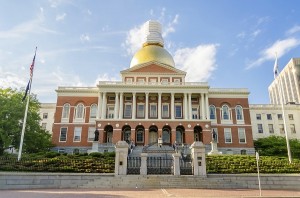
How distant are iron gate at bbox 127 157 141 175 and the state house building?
80.0ft

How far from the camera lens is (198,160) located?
21516 mm

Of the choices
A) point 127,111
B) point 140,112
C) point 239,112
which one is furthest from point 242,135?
point 127,111

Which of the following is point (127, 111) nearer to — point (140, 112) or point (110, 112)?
A: point (140, 112)

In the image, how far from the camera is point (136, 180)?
66.1 ft

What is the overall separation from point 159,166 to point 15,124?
22.6m

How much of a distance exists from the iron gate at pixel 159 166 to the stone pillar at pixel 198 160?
6.85 ft

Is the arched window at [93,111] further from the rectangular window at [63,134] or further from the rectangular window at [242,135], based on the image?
the rectangular window at [242,135]

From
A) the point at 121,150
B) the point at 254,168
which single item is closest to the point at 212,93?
the point at 254,168

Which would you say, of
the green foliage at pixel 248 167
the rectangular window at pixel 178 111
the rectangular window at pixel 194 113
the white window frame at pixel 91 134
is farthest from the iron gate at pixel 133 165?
the rectangular window at pixel 194 113

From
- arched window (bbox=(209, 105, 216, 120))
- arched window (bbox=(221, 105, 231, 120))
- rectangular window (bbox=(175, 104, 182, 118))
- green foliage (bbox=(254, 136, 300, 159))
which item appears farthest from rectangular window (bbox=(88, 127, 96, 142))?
green foliage (bbox=(254, 136, 300, 159))

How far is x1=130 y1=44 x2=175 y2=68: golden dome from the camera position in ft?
184

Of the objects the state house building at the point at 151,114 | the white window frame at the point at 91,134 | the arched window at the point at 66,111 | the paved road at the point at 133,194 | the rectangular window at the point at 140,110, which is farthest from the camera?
the arched window at the point at 66,111

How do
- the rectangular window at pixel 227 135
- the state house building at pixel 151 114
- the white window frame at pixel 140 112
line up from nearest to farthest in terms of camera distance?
1. the state house building at pixel 151 114
2. the rectangular window at pixel 227 135
3. the white window frame at pixel 140 112

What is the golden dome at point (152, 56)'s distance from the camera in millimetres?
55938
